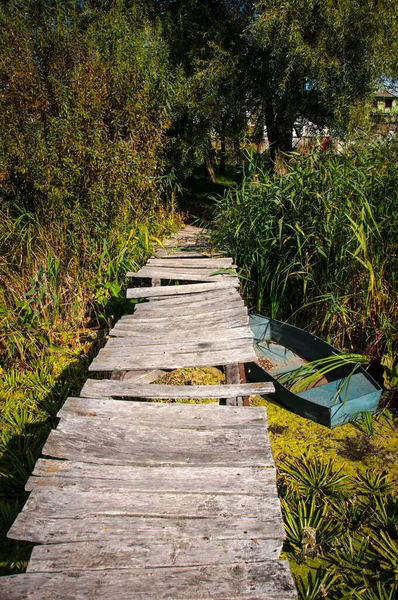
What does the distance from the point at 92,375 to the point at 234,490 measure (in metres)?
2.19

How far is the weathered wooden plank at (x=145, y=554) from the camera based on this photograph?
137cm

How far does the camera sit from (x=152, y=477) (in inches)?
68.0

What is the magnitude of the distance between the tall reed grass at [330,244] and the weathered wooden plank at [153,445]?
1971 mm

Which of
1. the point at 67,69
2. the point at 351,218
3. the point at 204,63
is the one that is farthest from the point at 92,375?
the point at 204,63

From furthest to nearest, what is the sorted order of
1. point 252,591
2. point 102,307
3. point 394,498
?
point 102,307 → point 394,498 → point 252,591

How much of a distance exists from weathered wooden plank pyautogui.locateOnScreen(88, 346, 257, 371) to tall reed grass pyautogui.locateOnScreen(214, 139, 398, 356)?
125 cm

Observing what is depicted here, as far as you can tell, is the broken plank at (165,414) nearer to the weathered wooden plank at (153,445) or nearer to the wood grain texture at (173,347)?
the weathered wooden plank at (153,445)

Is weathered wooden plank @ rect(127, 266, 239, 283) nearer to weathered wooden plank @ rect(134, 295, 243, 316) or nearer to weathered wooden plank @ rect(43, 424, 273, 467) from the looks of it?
weathered wooden plank @ rect(134, 295, 243, 316)

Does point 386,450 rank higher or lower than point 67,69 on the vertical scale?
lower

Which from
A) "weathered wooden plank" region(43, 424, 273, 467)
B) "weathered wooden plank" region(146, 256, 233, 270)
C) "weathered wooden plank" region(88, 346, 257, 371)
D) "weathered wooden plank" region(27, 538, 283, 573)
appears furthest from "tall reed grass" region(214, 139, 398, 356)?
"weathered wooden plank" region(27, 538, 283, 573)

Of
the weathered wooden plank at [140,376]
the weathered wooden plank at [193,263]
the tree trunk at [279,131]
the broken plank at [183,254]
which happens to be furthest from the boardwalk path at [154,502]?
the tree trunk at [279,131]

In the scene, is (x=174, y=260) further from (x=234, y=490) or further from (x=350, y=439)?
(x=234, y=490)

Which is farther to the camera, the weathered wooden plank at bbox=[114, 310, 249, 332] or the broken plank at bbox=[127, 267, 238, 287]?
the broken plank at bbox=[127, 267, 238, 287]

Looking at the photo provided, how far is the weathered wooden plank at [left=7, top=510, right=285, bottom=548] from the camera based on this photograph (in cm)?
146
